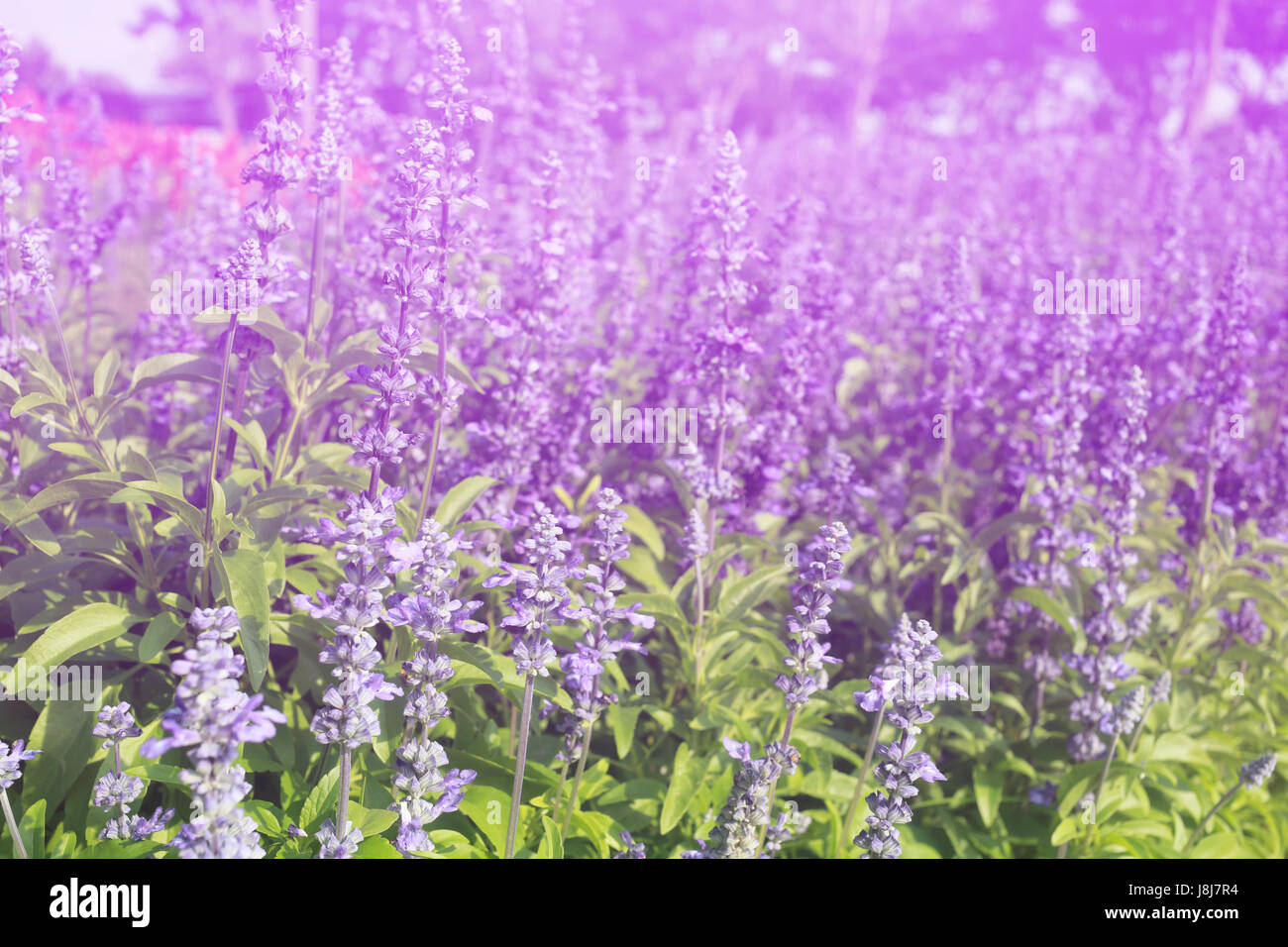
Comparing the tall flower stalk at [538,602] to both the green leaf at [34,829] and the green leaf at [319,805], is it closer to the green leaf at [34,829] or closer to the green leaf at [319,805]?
the green leaf at [319,805]

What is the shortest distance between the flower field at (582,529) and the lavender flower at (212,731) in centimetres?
1

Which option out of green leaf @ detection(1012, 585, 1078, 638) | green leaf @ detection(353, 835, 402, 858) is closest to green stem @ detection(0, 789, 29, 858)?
green leaf @ detection(353, 835, 402, 858)

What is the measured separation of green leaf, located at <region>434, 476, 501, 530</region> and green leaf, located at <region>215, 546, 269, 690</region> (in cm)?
77

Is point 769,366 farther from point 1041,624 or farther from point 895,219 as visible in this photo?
point 895,219

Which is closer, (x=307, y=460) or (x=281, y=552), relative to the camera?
(x=281, y=552)

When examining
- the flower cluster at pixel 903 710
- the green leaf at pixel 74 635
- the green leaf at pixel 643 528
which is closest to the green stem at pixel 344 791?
the green leaf at pixel 74 635

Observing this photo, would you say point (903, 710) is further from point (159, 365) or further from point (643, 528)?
point (159, 365)

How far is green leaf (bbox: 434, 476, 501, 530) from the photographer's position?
11.3 ft

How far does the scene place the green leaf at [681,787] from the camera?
10.6 ft

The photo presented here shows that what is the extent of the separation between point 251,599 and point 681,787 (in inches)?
66.2
